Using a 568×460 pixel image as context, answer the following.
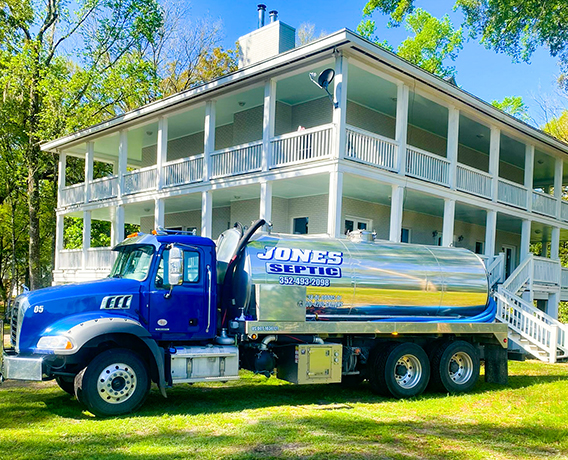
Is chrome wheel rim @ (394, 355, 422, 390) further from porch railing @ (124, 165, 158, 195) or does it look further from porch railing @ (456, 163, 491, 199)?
porch railing @ (124, 165, 158, 195)

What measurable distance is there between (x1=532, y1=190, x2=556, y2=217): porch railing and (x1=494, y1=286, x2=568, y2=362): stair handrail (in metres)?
7.79

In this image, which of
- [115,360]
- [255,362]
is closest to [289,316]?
[255,362]

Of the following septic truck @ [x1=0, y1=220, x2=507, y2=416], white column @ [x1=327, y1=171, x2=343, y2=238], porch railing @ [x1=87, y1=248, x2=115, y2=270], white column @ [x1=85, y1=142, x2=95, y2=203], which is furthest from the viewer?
white column @ [x1=85, y1=142, x2=95, y2=203]

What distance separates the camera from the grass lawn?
22.0 ft

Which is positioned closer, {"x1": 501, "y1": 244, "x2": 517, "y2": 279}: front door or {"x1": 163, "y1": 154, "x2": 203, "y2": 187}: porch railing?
{"x1": 163, "y1": 154, "x2": 203, "y2": 187}: porch railing

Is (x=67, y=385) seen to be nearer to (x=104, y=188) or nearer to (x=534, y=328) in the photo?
(x=534, y=328)

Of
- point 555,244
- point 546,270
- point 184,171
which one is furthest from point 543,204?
point 184,171

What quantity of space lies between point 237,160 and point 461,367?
9.41 meters

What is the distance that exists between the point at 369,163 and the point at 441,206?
19.9 ft

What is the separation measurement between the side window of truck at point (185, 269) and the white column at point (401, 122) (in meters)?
8.66

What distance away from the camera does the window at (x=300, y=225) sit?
65.2 ft

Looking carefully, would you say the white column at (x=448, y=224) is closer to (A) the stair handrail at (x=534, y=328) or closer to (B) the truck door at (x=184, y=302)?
(A) the stair handrail at (x=534, y=328)

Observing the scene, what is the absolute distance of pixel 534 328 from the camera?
1625 cm

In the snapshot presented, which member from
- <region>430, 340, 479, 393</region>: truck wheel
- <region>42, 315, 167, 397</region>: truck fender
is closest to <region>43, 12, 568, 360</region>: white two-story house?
<region>430, 340, 479, 393</region>: truck wheel
